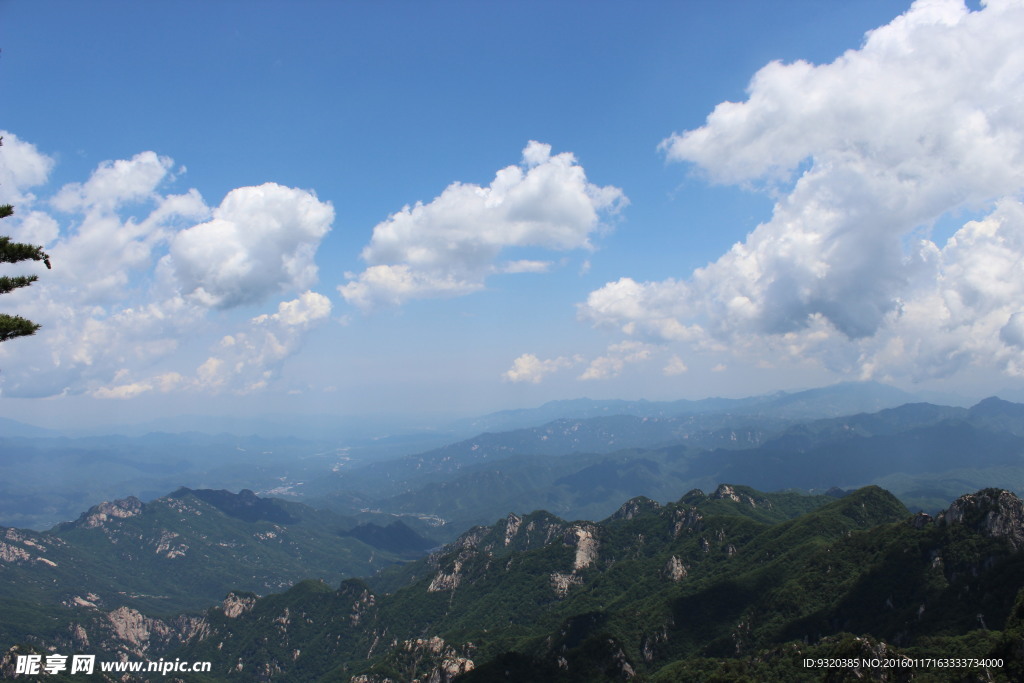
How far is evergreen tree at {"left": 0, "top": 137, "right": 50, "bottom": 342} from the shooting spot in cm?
3017

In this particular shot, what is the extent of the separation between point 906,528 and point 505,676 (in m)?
131

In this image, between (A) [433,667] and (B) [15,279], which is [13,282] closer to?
(B) [15,279]

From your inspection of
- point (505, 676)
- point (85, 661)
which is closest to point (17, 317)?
point (505, 676)

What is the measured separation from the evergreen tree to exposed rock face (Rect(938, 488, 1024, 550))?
636ft

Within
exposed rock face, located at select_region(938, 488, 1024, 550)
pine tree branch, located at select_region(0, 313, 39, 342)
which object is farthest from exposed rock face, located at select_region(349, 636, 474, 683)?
pine tree branch, located at select_region(0, 313, 39, 342)

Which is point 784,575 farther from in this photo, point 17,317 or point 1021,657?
point 17,317

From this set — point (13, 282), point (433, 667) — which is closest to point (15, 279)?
point (13, 282)

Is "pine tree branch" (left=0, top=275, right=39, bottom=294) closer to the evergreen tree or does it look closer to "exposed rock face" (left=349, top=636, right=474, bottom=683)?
the evergreen tree

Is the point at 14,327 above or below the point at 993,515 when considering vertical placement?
above

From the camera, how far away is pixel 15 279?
30.6 meters

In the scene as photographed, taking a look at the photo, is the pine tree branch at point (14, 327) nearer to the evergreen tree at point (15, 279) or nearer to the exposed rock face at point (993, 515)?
the evergreen tree at point (15, 279)

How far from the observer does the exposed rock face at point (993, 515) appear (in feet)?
456

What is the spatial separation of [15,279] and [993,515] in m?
201

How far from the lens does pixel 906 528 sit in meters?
168
